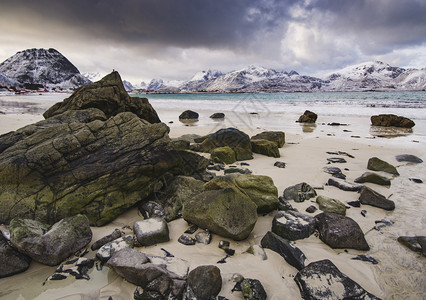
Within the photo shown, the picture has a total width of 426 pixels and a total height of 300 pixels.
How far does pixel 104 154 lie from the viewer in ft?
14.9

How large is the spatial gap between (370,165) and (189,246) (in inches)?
236

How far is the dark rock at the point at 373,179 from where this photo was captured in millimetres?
5504

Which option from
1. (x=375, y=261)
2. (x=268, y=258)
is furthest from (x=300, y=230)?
(x=375, y=261)

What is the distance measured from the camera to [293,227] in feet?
11.7

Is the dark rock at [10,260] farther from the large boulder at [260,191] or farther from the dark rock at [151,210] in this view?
the large boulder at [260,191]

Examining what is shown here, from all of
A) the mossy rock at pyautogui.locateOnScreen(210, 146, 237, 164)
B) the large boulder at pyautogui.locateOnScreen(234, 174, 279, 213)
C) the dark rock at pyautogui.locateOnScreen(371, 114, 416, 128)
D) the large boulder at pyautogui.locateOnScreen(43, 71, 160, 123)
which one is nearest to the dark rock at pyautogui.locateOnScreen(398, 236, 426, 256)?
the large boulder at pyautogui.locateOnScreen(234, 174, 279, 213)

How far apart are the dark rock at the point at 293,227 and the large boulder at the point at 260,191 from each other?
516mm

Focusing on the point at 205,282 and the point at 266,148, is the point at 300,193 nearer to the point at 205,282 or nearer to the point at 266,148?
the point at 205,282

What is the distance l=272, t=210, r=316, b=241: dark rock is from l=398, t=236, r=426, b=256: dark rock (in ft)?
4.24

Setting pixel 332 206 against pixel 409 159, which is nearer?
pixel 332 206

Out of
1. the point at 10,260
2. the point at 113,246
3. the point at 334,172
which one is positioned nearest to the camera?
the point at 10,260

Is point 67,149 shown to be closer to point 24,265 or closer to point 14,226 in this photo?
point 14,226

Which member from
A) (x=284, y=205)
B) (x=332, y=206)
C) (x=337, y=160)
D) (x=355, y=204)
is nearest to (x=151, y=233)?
(x=284, y=205)

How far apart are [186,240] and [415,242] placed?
344cm
